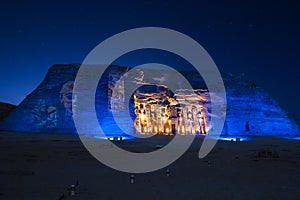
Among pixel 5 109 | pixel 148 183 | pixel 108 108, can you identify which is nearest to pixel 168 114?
pixel 108 108

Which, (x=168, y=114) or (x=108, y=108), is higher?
(x=108, y=108)

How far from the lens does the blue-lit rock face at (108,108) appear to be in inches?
1314

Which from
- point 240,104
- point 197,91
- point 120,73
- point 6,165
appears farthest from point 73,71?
point 6,165

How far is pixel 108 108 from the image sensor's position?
34.5m

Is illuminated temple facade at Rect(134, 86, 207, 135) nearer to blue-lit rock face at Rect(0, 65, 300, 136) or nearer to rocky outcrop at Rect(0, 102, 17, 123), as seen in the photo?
blue-lit rock face at Rect(0, 65, 300, 136)

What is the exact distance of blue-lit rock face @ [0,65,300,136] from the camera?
3338 cm

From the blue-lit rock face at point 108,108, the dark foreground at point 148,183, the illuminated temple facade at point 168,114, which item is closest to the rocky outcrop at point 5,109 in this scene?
the blue-lit rock face at point 108,108

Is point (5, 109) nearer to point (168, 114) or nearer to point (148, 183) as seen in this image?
point (168, 114)

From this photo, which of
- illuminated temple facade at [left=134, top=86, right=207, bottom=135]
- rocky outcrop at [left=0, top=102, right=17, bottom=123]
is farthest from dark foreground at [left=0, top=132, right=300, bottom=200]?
rocky outcrop at [left=0, top=102, right=17, bottom=123]

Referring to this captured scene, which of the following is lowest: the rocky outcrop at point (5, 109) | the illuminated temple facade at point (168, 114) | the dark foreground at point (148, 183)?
the dark foreground at point (148, 183)

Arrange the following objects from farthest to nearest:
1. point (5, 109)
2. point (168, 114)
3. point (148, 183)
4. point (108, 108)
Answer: point (5, 109) < point (168, 114) < point (108, 108) < point (148, 183)

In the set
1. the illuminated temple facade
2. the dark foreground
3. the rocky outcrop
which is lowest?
the dark foreground

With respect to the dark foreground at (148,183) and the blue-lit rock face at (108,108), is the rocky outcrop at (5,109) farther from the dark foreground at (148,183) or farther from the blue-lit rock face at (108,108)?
the dark foreground at (148,183)

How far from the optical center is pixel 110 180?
8.82m
